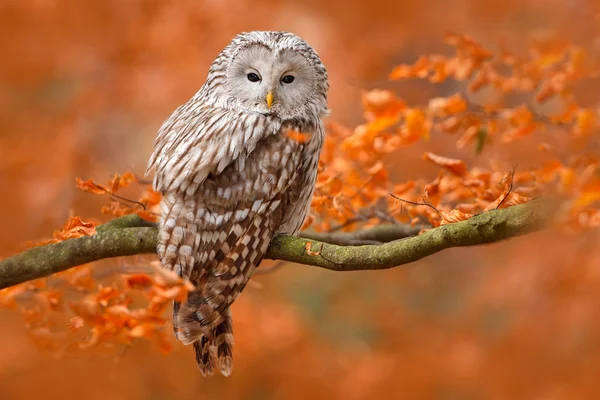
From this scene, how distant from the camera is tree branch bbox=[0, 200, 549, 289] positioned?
8.45 ft

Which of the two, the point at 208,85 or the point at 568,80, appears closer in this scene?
the point at 568,80

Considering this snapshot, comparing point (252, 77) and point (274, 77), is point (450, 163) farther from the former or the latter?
point (252, 77)

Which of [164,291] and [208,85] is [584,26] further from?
[164,291]

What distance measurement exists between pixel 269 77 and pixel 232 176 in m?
0.55

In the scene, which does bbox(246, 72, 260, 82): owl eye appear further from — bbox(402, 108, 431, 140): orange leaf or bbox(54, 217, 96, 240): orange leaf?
bbox(54, 217, 96, 240): orange leaf

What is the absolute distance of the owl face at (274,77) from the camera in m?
3.77

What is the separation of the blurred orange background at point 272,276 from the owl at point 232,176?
206 centimetres

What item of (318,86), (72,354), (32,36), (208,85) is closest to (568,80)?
(318,86)

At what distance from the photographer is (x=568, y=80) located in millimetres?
3684

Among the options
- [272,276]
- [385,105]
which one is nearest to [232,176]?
[385,105]

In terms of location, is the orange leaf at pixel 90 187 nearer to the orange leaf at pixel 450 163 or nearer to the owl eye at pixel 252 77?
the owl eye at pixel 252 77

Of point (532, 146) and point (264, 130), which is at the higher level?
point (532, 146)

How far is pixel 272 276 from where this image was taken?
8.91 metres

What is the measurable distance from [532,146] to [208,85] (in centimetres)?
272
